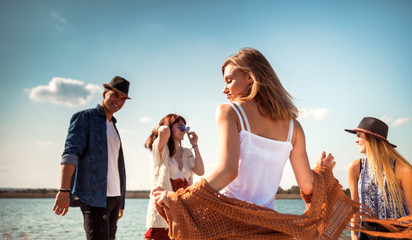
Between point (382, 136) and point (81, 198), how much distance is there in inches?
127

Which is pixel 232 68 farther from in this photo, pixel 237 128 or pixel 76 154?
pixel 76 154

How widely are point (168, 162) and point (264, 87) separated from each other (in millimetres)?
2738

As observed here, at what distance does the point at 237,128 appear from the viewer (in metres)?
1.88

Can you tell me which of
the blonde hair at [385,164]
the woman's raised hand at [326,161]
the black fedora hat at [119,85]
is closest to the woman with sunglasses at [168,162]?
the black fedora hat at [119,85]

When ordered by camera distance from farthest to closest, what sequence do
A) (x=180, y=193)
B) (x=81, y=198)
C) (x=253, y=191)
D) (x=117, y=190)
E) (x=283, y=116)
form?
(x=117, y=190)
(x=81, y=198)
(x=283, y=116)
(x=253, y=191)
(x=180, y=193)

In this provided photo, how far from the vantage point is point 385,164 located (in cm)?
369

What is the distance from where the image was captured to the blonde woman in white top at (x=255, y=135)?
5.95 ft

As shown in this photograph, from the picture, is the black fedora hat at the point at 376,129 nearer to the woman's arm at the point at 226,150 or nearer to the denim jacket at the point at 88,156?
the woman's arm at the point at 226,150

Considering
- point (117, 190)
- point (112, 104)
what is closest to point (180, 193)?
point (117, 190)

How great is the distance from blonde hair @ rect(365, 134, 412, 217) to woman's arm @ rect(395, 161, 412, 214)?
0.13 ft

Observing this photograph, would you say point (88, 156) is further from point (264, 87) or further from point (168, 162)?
point (264, 87)

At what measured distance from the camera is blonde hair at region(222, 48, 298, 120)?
6.73ft

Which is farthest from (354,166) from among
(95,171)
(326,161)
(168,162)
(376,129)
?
(95,171)

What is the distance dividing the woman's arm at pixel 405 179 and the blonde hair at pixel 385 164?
0.04 metres
